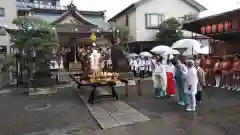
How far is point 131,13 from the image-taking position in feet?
86.8

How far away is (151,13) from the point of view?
25.7 meters

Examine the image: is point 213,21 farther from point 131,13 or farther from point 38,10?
point 38,10

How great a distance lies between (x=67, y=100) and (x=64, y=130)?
452cm

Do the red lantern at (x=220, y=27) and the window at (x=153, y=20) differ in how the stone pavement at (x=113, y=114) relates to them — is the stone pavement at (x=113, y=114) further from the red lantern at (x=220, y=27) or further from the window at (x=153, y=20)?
the window at (x=153, y=20)

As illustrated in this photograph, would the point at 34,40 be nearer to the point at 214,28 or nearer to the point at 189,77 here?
the point at 189,77

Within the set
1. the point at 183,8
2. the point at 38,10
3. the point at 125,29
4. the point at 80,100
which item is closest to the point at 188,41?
the point at 80,100

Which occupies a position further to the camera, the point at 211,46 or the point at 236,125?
the point at 211,46

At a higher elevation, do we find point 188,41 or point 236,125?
point 188,41

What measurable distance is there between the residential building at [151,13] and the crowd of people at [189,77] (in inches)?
471

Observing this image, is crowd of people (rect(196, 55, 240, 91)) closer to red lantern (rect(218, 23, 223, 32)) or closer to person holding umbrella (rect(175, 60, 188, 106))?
red lantern (rect(218, 23, 223, 32))

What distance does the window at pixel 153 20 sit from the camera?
25.6 metres

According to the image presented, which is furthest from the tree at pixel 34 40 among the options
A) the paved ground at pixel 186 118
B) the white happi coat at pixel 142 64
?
the white happi coat at pixel 142 64

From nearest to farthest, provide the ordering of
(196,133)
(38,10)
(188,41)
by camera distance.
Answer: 1. (196,133)
2. (188,41)
3. (38,10)

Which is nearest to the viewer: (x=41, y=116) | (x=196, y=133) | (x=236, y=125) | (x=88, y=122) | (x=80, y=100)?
(x=196, y=133)
